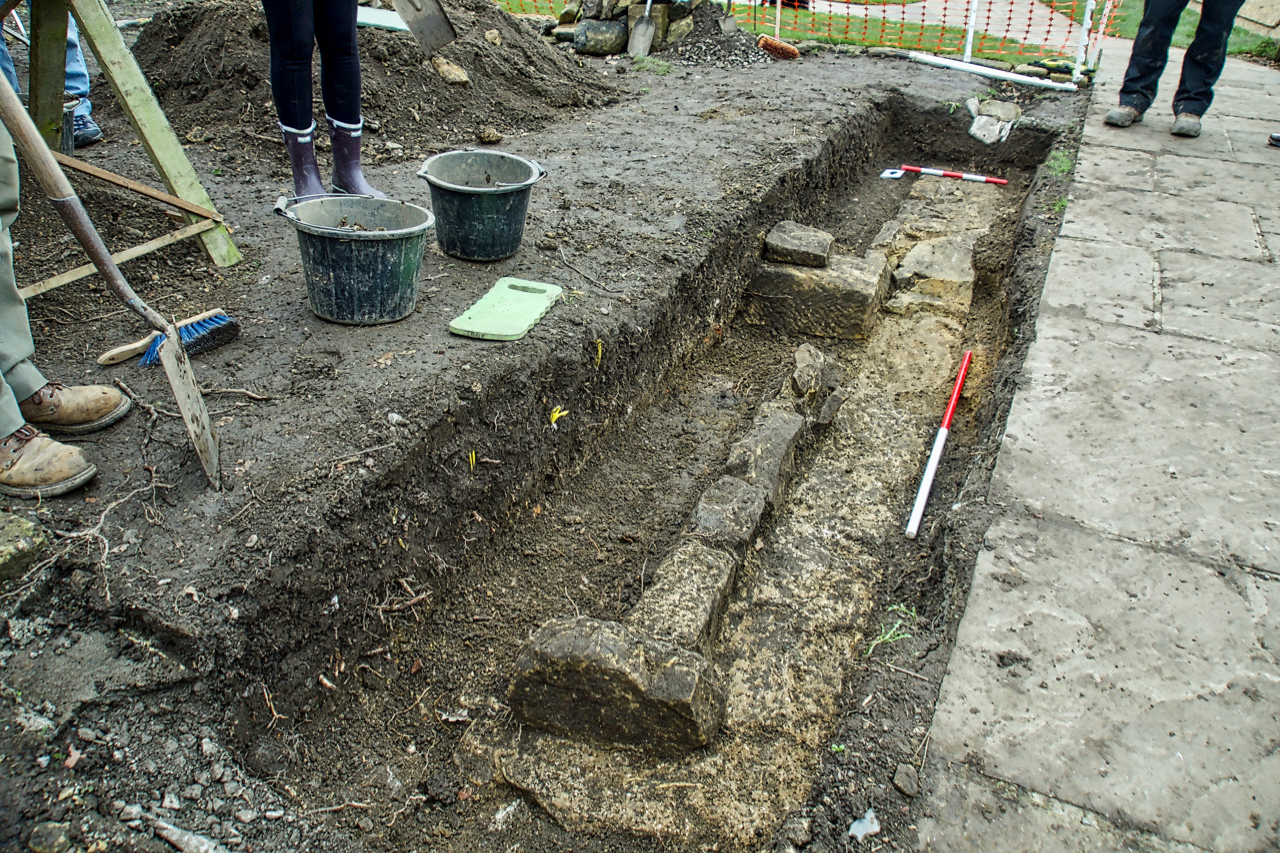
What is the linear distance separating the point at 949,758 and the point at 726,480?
1.28 m

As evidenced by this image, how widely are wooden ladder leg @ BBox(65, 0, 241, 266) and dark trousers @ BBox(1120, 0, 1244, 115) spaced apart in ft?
21.6

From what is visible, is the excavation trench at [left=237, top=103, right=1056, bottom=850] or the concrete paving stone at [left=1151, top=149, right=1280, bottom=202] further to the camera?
the concrete paving stone at [left=1151, top=149, right=1280, bottom=202]

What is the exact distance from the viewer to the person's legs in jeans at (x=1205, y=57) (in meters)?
5.75

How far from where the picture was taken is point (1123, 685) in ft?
6.38

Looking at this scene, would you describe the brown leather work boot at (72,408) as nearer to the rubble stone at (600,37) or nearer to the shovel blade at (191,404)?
the shovel blade at (191,404)

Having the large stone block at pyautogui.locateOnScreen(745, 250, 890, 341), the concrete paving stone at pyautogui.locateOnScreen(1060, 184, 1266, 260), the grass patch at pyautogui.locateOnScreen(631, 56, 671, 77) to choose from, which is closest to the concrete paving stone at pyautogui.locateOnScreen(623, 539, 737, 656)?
the large stone block at pyautogui.locateOnScreen(745, 250, 890, 341)

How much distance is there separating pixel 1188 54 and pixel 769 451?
18.2 feet

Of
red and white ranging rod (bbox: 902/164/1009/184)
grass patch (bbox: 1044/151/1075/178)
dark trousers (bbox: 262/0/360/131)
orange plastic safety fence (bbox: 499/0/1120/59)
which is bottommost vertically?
red and white ranging rod (bbox: 902/164/1009/184)

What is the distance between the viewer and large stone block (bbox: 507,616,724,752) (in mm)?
1953

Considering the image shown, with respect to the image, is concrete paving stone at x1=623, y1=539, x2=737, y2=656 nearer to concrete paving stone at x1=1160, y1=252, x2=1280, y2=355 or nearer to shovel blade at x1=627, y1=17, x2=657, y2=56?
concrete paving stone at x1=1160, y1=252, x2=1280, y2=355

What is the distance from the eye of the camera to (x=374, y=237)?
2.54 metres

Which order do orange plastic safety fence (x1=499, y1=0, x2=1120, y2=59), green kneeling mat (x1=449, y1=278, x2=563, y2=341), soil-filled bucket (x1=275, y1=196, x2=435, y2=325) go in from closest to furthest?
soil-filled bucket (x1=275, y1=196, x2=435, y2=325) → green kneeling mat (x1=449, y1=278, x2=563, y2=341) → orange plastic safety fence (x1=499, y1=0, x2=1120, y2=59)

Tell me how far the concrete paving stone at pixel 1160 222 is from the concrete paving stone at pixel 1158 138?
1.09 meters

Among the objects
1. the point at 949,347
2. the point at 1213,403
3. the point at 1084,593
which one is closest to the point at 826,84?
the point at 949,347
